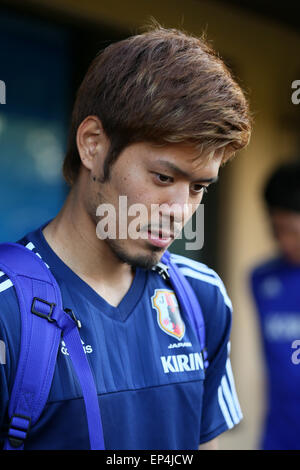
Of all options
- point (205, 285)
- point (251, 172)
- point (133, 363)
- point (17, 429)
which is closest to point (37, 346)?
point (17, 429)

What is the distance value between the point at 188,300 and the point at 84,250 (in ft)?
1.20

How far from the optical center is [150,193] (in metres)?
1.68

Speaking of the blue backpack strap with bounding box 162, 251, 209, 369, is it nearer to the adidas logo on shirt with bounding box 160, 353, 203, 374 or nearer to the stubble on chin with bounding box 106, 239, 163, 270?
the adidas logo on shirt with bounding box 160, 353, 203, 374

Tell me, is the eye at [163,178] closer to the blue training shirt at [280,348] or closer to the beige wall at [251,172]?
the blue training shirt at [280,348]

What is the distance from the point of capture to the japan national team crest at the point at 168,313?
1804 mm

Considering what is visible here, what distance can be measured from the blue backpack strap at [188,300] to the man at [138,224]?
0.03 meters

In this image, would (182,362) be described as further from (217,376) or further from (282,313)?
(282,313)

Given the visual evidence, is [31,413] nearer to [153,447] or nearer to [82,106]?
[153,447]

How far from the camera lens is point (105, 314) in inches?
66.7
